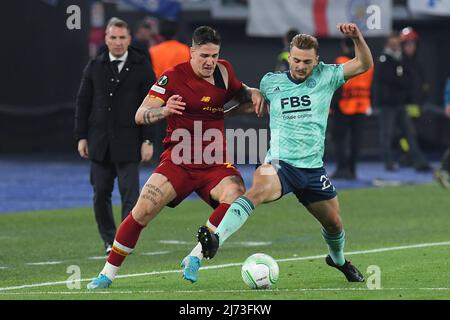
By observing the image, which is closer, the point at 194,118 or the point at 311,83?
the point at 311,83

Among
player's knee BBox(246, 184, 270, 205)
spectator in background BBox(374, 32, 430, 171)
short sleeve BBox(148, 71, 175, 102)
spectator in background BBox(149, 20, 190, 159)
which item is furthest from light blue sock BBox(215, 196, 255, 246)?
spectator in background BBox(374, 32, 430, 171)

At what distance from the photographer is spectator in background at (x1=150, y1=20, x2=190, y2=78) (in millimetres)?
20969

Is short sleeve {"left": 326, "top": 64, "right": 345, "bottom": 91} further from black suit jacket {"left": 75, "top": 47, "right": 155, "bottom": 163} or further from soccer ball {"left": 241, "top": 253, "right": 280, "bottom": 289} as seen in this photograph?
black suit jacket {"left": 75, "top": 47, "right": 155, "bottom": 163}

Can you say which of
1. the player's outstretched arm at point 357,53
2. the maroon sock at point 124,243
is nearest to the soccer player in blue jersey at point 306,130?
the player's outstretched arm at point 357,53

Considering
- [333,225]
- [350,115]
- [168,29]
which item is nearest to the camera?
[333,225]

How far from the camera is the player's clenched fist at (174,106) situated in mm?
11289

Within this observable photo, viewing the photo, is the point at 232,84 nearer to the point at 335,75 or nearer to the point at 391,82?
the point at 335,75

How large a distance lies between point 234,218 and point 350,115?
1367 centimetres

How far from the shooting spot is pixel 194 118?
11.9 meters

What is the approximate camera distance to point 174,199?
11664 millimetres

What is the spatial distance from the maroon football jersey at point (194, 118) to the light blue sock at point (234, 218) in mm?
735

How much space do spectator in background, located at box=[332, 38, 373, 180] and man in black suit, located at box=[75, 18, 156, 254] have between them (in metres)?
9.61

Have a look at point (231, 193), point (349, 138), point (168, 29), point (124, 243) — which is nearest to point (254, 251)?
point (231, 193)
